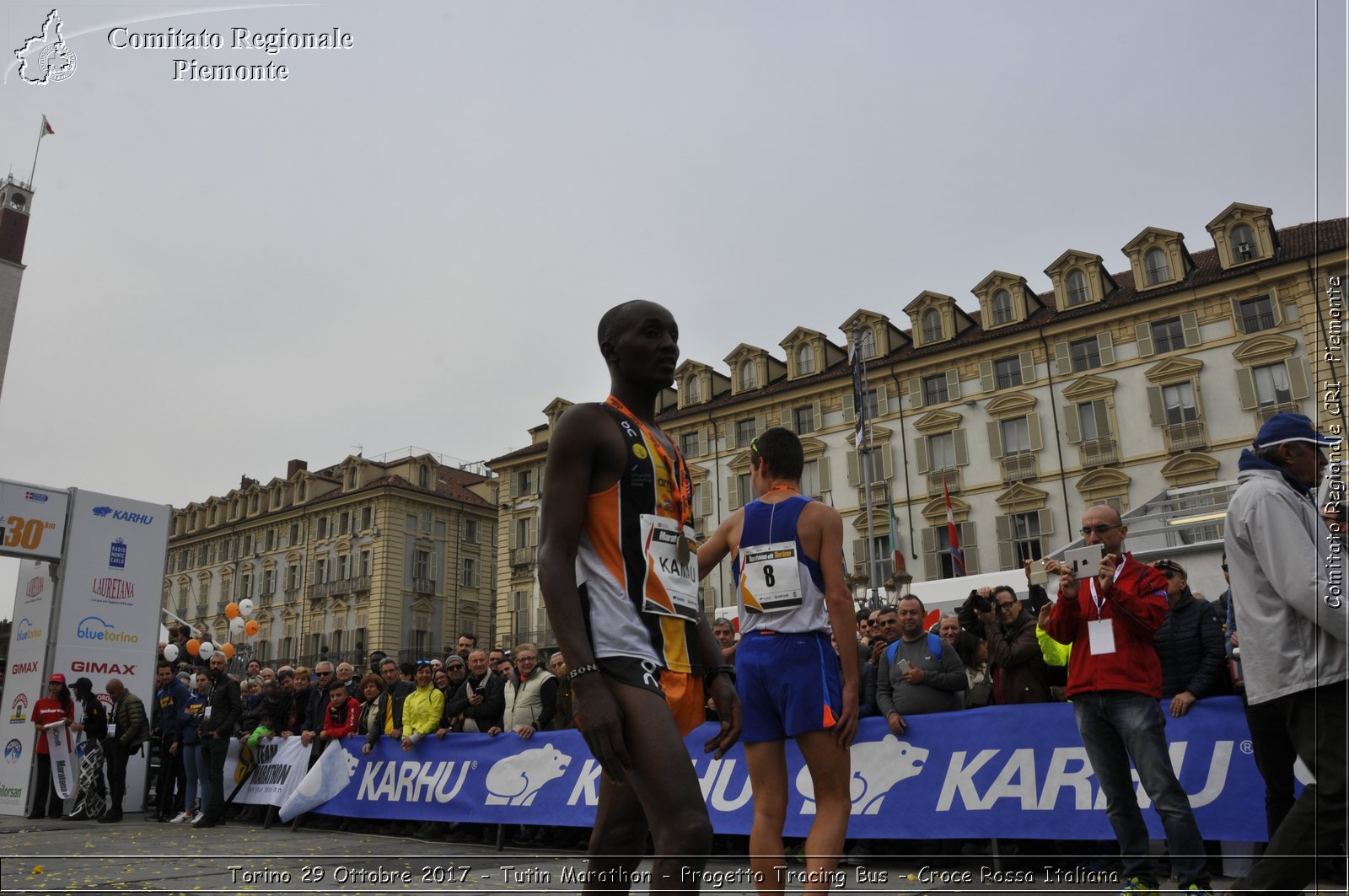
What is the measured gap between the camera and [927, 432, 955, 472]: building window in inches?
1640

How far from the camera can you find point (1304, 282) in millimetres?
34750

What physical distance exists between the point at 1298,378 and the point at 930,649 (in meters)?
32.9

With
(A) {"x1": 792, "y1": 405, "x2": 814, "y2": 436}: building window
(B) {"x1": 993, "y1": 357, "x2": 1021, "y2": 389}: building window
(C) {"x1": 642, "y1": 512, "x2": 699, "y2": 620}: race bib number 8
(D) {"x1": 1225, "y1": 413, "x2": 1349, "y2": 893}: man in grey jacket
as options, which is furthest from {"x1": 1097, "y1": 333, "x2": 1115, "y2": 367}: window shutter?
(C) {"x1": 642, "y1": 512, "x2": 699, "y2": 620}: race bib number 8

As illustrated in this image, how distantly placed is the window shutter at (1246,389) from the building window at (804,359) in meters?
18.2

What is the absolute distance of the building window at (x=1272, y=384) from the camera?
34594 mm

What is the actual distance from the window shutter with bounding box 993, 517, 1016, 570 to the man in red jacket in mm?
35312

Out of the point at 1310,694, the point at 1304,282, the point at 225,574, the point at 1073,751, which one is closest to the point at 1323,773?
the point at 1310,694

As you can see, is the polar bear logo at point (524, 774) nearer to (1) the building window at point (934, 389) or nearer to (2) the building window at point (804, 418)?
(1) the building window at point (934, 389)

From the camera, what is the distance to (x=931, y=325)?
1746 inches

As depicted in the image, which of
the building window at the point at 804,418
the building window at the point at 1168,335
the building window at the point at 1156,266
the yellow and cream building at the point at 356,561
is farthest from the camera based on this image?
the yellow and cream building at the point at 356,561

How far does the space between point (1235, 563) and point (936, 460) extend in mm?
39099

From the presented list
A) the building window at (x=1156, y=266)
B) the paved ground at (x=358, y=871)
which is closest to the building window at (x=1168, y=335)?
the building window at (x=1156, y=266)

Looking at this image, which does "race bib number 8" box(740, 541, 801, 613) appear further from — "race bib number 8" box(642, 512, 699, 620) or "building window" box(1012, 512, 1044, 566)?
"building window" box(1012, 512, 1044, 566)

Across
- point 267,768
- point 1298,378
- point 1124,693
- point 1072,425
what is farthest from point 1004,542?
point 1124,693
